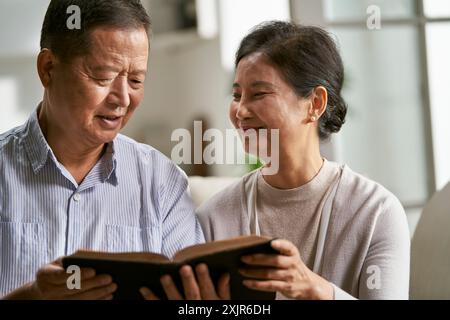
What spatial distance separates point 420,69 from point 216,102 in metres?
Result: 1.34

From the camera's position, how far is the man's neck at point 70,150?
1301mm

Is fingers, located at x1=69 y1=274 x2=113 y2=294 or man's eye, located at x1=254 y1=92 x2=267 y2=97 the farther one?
man's eye, located at x1=254 y1=92 x2=267 y2=97

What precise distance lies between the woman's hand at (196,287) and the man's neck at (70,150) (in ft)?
1.16

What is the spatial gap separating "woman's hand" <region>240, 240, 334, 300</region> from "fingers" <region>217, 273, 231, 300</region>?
0.10 ft

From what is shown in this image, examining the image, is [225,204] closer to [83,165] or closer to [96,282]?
[83,165]

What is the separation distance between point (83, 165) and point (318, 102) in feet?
1.69

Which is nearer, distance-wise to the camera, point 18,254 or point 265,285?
point 265,285

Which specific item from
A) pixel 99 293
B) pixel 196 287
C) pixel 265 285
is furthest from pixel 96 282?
pixel 265 285

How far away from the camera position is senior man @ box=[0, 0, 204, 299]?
1229mm

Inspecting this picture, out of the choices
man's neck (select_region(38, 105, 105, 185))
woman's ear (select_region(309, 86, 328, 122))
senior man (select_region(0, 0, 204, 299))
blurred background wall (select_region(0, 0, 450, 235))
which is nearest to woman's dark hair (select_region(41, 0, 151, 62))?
senior man (select_region(0, 0, 204, 299))

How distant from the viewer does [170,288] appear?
41.6 inches

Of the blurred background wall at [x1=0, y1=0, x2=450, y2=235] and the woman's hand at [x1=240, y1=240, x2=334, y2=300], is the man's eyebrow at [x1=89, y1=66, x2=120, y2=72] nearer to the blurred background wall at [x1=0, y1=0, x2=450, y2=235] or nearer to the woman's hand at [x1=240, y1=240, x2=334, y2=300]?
the woman's hand at [x1=240, y1=240, x2=334, y2=300]
